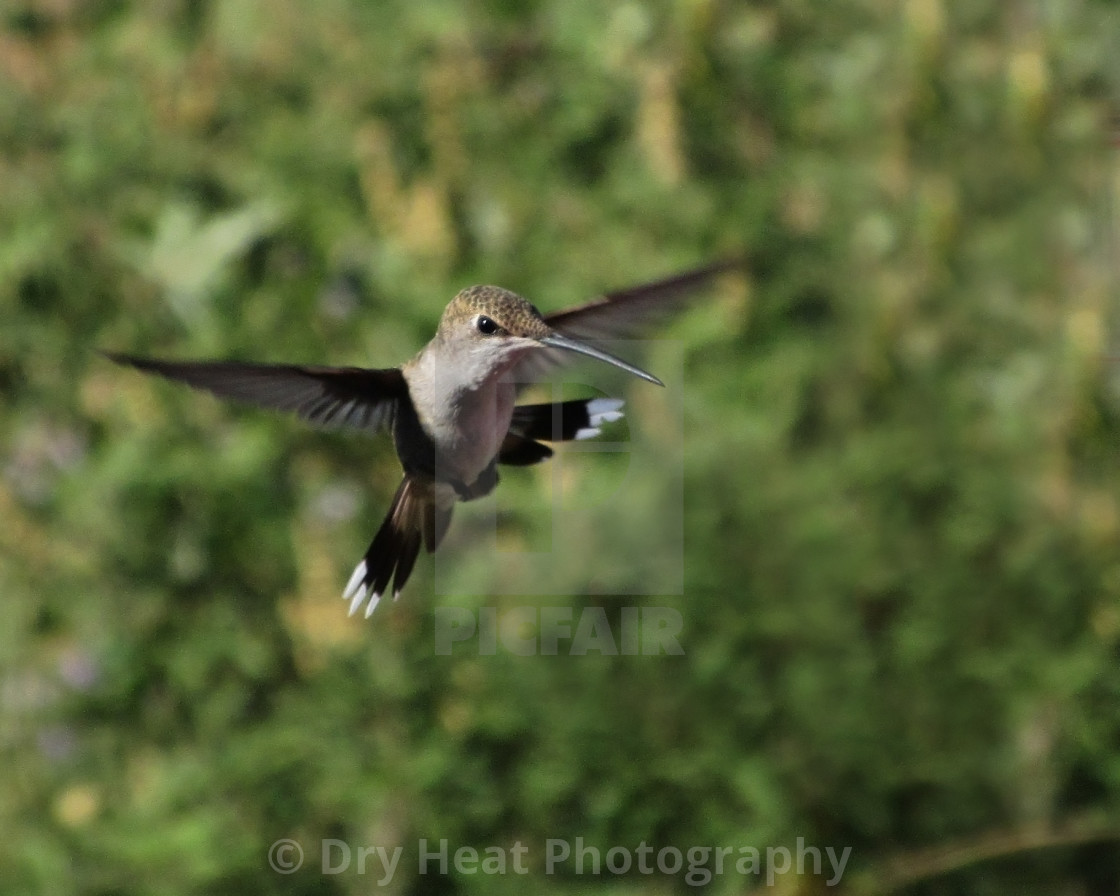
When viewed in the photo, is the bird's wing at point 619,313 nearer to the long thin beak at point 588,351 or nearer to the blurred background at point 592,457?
the long thin beak at point 588,351

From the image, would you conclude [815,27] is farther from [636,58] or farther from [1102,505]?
[1102,505]

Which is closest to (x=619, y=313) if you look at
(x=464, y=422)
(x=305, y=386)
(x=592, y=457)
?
(x=464, y=422)

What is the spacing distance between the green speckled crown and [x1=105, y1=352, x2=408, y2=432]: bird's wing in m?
0.09

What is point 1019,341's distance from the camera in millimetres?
3346

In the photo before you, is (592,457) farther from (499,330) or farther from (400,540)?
(499,330)

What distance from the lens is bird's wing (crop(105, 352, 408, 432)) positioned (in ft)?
3.53

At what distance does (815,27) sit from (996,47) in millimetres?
438

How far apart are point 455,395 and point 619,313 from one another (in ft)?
0.78

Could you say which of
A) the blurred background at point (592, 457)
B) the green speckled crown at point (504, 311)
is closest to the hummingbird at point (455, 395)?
the green speckled crown at point (504, 311)

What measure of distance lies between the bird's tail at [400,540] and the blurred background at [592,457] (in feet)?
4.63

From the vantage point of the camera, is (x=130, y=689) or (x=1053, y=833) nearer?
(x=130, y=689)

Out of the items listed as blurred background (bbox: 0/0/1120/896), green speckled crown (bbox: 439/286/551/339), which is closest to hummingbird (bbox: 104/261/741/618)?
green speckled crown (bbox: 439/286/551/339)

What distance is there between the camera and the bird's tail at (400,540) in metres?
1.35

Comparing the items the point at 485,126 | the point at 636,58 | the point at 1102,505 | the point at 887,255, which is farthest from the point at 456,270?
the point at 1102,505
